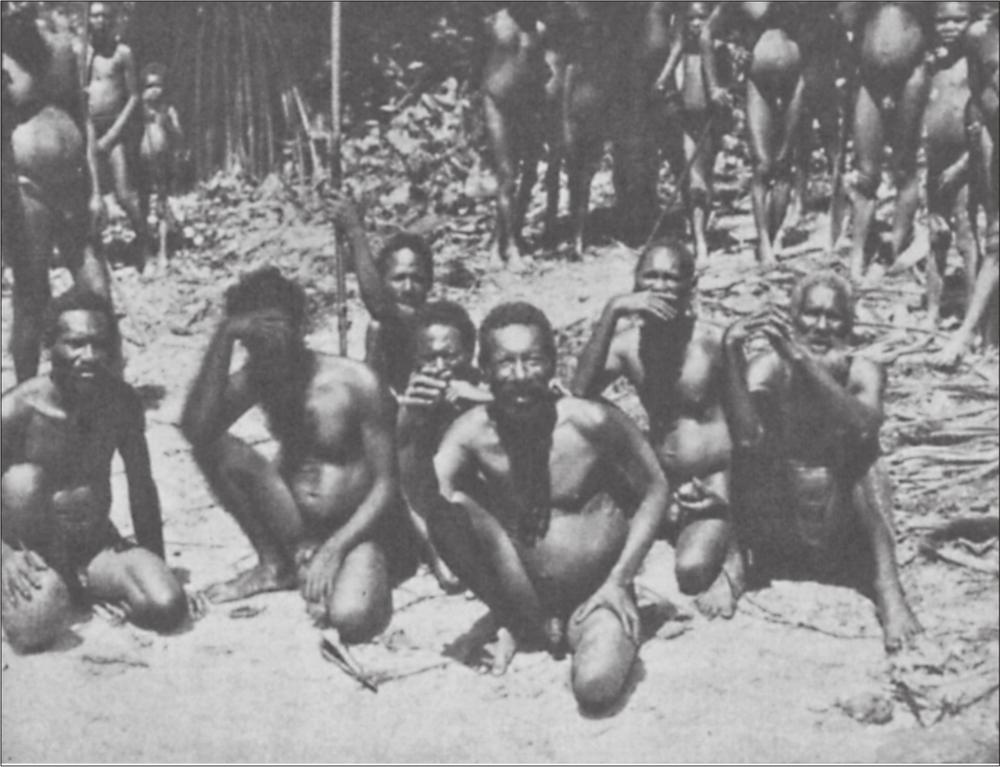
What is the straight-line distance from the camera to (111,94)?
7426 mm

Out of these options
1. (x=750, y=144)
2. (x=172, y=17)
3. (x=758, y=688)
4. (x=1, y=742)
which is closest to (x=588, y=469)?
(x=758, y=688)

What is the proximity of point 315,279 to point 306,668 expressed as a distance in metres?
3.72

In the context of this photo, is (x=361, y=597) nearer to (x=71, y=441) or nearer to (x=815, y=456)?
(x=71, y=441)

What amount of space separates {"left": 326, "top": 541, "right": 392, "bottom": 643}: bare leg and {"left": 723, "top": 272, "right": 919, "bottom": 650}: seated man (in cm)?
105

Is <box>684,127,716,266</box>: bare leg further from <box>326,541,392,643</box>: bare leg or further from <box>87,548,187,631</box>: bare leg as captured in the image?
<box>87,548,187,631</box>: bare leg

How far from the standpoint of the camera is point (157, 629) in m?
4.38

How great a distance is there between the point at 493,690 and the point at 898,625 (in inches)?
42.7

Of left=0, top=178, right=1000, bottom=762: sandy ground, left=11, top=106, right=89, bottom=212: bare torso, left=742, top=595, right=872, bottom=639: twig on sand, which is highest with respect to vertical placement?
left=11, top=106, right=89, bottom=212: bare torso

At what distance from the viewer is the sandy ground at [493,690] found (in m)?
3.66

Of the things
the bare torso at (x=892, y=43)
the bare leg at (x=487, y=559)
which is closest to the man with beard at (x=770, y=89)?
the bare torso at (x=892, y=43)

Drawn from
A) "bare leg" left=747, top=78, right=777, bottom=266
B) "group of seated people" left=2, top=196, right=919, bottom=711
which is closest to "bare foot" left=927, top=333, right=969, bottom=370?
"group of seated people" left=2, top=196, right=919, bottom=711

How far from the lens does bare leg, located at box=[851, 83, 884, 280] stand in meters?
6.05

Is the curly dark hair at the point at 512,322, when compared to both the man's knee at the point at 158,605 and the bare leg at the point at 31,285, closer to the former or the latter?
the man's knee at the point at 158,605

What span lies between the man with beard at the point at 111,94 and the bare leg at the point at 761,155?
296cm
